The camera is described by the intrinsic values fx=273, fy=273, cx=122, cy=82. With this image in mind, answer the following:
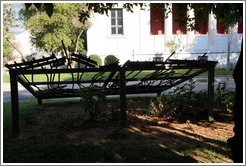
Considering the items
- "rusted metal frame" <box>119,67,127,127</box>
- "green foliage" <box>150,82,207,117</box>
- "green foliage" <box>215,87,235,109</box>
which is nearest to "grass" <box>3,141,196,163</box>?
"rusted metal frame" <box>119,67,127,127</box>

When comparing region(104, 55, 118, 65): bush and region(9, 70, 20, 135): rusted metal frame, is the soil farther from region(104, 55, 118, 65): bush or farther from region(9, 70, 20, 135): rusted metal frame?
region(104, 55, 118, 65): bush

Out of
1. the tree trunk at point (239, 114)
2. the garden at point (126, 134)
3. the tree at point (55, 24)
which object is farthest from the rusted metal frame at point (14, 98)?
the tree at point (55, 24)

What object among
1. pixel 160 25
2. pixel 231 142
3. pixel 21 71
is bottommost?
pixel 231 142

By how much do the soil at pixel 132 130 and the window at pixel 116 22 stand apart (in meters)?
18.0

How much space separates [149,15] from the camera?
2364 centimetres

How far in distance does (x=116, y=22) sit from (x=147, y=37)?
305 centimetres

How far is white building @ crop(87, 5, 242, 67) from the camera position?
23.8m

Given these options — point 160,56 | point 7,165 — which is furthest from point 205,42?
point 7,165

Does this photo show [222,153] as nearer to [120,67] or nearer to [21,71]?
[120,67]

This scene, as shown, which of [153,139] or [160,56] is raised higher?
[160,56]

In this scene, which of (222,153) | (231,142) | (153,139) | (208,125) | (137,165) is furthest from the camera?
(208,125)

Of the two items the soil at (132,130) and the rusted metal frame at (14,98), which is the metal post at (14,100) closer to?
the rusted metal frame at (14,98)

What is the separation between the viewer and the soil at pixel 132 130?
4716 mm

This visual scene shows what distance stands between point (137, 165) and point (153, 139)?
1516mm
